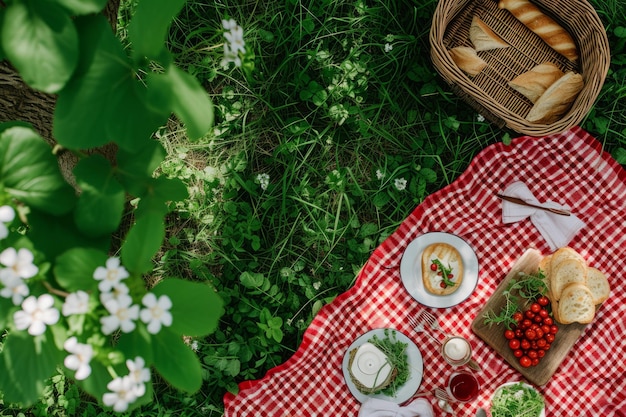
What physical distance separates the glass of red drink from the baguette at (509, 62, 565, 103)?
1.25m

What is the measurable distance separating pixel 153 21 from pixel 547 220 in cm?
195

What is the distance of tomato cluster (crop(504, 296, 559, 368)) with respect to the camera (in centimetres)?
227

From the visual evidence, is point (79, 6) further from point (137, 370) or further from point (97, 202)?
point (137, 370)

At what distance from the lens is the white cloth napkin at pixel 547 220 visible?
2.42 metres

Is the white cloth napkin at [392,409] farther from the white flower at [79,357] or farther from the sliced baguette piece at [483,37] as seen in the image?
the sliced baguette piece at [483,37]

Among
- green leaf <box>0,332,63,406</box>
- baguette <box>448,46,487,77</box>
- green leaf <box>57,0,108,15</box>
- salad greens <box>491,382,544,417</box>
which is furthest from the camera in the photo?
baguette <box>448,46,487,77</box>

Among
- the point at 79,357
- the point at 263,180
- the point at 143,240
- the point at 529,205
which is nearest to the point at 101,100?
the point at 143,240

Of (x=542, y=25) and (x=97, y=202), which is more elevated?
(x=542, y=25)

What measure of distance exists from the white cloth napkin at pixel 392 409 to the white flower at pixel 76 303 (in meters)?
1.49

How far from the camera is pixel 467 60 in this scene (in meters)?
2.46

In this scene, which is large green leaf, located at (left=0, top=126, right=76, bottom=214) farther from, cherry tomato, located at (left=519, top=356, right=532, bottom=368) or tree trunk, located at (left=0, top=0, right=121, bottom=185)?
cherry tomato, located at (left=519, top=356, right=532, bottom=368)

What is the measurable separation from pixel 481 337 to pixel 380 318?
43 cm

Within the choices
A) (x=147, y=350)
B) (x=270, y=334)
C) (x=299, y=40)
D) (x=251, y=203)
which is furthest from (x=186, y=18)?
(x=147, y=350)

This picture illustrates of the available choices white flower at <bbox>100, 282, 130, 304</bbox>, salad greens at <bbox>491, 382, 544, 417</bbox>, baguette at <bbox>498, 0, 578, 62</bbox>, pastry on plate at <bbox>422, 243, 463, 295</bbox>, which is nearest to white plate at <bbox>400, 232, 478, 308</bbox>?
pastry on plate at <bbox>422, 243, 463, 295</bbox>
